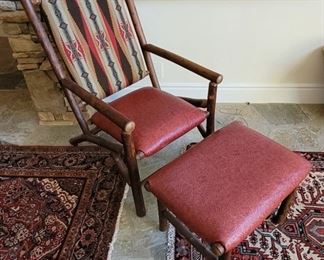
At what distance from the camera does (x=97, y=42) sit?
5.31 feet

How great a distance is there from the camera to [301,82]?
2.16 meters

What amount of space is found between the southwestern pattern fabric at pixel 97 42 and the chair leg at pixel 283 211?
0.96 m

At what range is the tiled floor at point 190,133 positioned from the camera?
187cm

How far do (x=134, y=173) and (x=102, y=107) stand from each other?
0.32 metres

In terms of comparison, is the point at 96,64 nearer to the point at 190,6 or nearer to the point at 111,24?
the point at 111,24

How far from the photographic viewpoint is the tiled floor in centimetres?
187

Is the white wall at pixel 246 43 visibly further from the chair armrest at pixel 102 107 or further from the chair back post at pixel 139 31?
the chair armrest at pixel 102 107

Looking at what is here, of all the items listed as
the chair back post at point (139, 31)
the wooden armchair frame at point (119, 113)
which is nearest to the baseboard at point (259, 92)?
the chair back post at point (139, 31)

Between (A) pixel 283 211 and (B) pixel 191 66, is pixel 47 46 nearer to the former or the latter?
(B) pixel 191 66

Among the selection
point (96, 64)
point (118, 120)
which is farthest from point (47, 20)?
point (118, 120)

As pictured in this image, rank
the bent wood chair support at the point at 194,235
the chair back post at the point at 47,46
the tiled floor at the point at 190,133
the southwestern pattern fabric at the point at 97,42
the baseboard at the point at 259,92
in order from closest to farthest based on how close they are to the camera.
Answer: the bent wood chair support at the point at 194,235, the chair back post at the point at 47,46, the southwestern pattern fabric at the point at 97,42, the tiled floor at the point at 190,133, the baseboard at the point at 259,92

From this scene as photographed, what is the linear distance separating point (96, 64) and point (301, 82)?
135 centimetres

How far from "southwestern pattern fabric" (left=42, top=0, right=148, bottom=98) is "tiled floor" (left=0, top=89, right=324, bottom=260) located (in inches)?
20.4

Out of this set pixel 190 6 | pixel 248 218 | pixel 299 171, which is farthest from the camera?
pixel 190 6
